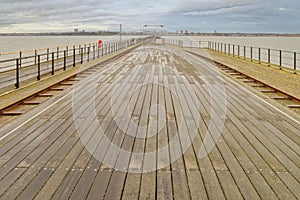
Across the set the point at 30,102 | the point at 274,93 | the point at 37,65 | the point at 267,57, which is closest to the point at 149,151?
the point at 30,102

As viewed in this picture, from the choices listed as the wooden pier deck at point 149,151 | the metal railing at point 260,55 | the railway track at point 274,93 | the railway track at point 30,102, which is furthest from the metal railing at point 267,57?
the railway track at point 30,102

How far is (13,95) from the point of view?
21.7 feet

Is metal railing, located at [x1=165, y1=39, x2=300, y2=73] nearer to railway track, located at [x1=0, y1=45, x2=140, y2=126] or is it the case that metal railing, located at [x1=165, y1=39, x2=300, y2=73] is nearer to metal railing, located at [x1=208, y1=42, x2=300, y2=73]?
metal railing, located at [x1=208, y1=42, x2=300, y2=73]

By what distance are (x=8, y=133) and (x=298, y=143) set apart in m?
3.74

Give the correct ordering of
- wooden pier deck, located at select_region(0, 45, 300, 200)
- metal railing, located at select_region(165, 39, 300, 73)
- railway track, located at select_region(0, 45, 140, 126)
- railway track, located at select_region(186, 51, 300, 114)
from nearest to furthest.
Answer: wooden pier deck, located at select_region(0, 45, 300, 200)
railway track, located at select_region(0, 45, 140, 126)
railway track, located at select_region(186, 51, 300, 114)
metal railing, located at select_region(165, 39, 300, 73)

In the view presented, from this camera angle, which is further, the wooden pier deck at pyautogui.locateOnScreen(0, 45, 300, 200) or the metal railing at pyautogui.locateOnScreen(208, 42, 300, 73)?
the metal railing at pyautogui.locateOnScreen(208, 42, 300, 73)

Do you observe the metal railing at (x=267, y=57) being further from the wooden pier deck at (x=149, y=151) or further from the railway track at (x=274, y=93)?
the wooden pier deck at (x=149, y=151)

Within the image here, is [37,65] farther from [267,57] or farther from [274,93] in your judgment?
[267,57]

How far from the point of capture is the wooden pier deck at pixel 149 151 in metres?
2.64

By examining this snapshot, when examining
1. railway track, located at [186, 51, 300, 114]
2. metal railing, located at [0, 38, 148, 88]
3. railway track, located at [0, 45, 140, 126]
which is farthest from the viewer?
metal railing, located at [0, 38, 148, 88]

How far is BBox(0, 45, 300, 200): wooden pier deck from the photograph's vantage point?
2.64 m

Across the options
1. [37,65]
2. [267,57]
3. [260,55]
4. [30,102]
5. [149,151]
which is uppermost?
[267,57]

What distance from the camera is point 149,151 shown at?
140 inches

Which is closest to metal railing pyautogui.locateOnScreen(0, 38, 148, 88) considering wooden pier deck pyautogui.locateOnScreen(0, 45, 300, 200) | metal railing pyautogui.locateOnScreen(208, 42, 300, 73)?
wooden pier deck pyautogui.locateOnScreen(0, 45, 300, 200)
